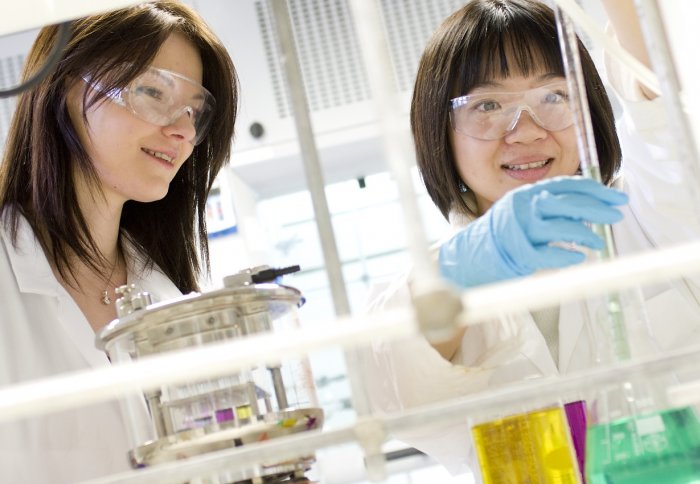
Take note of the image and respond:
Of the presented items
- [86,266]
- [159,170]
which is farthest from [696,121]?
[86,266]

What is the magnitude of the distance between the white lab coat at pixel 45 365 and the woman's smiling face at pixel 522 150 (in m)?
0.73

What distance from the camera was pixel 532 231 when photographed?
876 mm

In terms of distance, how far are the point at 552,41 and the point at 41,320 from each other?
1.01 meters

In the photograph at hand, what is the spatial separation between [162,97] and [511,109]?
62 cm

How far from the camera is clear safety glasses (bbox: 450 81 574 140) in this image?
1.45 m

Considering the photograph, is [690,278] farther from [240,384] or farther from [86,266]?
[86,266]

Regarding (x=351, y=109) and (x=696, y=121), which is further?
(x=351, y=109)

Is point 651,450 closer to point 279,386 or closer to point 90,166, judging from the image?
point 279,386

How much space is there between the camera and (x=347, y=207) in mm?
3641

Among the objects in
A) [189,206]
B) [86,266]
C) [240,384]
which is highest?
[189,206]

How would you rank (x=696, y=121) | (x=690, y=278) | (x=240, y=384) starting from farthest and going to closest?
(x=690, y=278) < (x=240, y=384) < (x=696, y=121)

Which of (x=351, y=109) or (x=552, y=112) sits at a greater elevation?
(x=351, y=109)

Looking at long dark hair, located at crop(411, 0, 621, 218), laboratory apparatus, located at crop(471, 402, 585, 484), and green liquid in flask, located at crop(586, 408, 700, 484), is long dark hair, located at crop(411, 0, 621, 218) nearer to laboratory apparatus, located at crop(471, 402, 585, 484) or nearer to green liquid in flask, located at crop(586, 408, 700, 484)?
laboratory apparatus, located at crop(471, 402, 585, 484)

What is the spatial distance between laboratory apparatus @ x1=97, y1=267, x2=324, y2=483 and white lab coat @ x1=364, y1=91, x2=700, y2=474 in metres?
0.42
